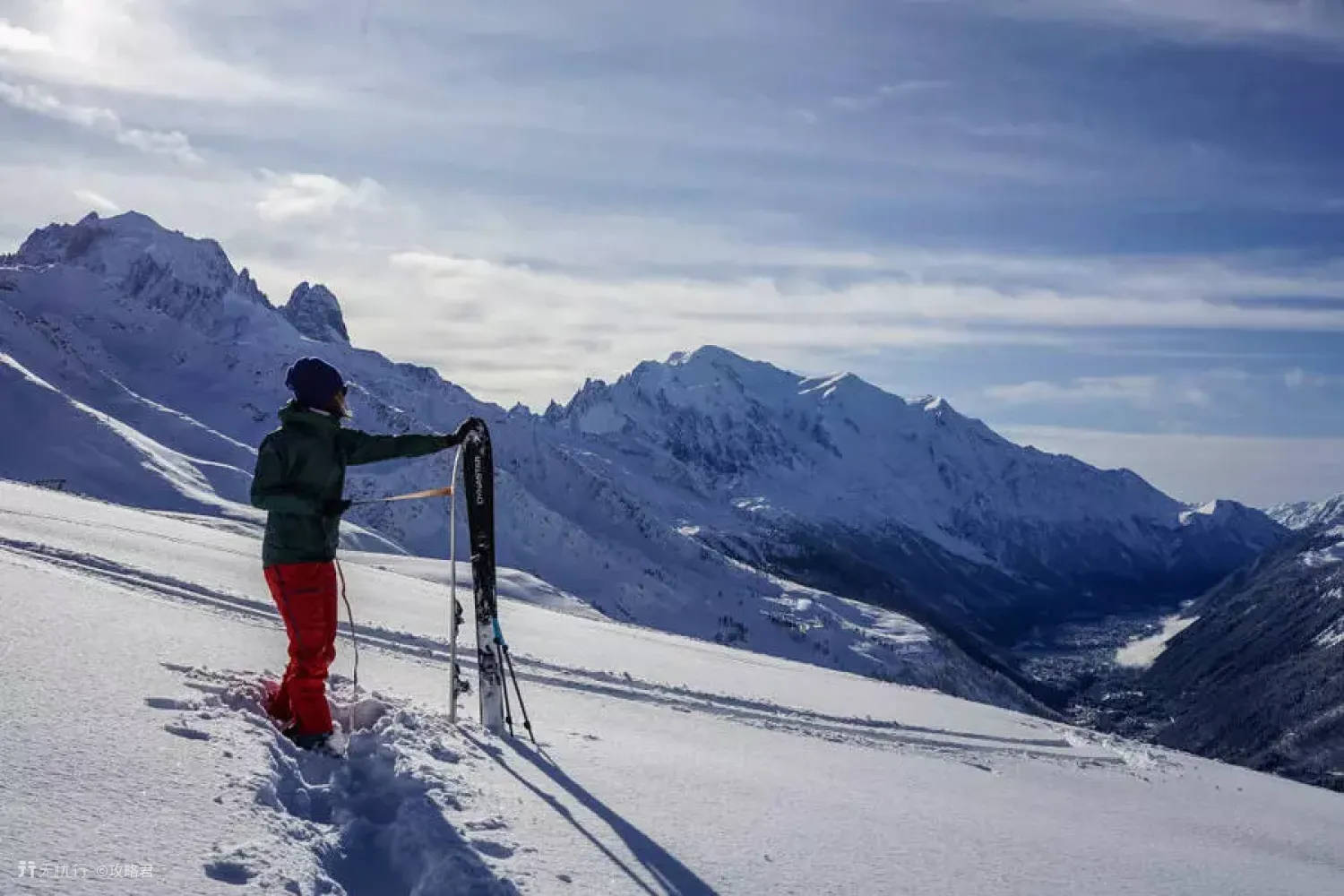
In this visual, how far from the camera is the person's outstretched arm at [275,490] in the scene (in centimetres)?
772

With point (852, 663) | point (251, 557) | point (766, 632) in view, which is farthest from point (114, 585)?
point (766, 632)

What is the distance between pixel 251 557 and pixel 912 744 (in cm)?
1403

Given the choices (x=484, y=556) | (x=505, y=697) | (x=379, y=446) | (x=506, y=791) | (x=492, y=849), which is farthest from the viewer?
(x=484, y=556)

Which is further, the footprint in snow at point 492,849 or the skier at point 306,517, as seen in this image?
the skier at point 306,517

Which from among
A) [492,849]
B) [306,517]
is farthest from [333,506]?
[492,849]

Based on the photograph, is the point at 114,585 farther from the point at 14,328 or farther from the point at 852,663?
the point at 852,663

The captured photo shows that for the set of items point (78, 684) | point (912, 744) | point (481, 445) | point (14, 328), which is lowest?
point (912, 744)

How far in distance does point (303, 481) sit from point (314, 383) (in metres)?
0.79

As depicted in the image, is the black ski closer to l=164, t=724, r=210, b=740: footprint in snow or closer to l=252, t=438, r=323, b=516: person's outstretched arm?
l=252, t=438, r=323, b=516: person's outstretched arm

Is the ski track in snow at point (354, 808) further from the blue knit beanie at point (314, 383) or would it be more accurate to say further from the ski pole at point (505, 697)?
the blue knit beanie at point (314, 383)

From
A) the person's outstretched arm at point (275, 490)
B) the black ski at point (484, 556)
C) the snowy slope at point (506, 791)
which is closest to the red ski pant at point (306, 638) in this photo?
the snowy slope at point (506, 791)

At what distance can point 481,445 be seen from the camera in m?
9.41

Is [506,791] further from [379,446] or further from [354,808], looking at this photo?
[379,446]

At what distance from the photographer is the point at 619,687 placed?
13.8 metres
